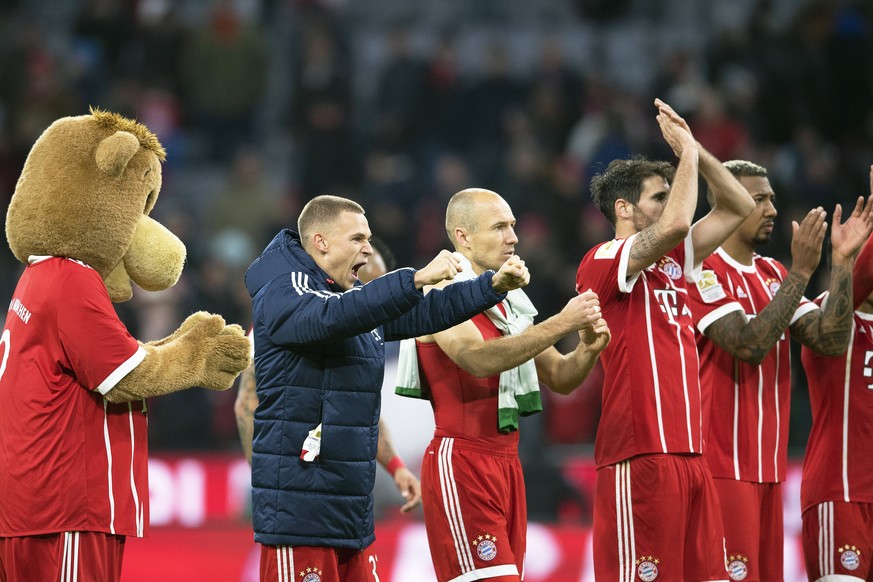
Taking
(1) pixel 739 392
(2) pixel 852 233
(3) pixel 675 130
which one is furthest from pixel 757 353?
(3) pixel 675 130

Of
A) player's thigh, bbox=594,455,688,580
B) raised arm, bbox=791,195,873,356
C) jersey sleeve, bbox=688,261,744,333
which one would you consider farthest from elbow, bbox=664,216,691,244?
raised arm, bbox=791,195,873,356

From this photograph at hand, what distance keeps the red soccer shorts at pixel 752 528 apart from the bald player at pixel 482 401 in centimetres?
93

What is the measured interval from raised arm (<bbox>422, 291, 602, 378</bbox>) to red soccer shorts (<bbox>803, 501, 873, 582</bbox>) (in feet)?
6.07

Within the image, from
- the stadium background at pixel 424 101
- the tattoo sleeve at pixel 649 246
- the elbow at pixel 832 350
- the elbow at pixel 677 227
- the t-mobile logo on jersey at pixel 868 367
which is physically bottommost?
the t-mobile logo on jersey at pixel 868 367

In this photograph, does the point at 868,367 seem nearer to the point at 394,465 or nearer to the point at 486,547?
the point at 486,547

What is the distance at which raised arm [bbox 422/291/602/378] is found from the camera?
4707 mm

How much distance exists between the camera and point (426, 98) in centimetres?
1346

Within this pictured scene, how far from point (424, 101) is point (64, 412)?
31.5 feet

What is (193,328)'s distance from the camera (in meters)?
4.62

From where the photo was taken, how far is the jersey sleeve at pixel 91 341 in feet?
14.0

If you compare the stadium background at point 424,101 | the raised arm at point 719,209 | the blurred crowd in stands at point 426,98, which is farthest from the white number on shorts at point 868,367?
the blurred crowd in stands at point 426,98

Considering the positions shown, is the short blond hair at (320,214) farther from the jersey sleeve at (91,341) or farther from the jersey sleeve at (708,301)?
the jersey sleeve at (708,301)

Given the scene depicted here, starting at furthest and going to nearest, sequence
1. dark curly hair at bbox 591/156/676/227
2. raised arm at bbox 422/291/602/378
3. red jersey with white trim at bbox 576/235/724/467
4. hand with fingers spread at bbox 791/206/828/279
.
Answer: hand with fingers spread at bbox 791/206/828/279, dark curly hair at bbox 591/156/676/227, red jersey with white trim at bbox 576/235/724/467, raised arm at bbox 422/291/602/378

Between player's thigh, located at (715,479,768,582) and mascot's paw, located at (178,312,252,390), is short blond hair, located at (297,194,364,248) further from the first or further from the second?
player's thigh, located at (715,479,768,582)
